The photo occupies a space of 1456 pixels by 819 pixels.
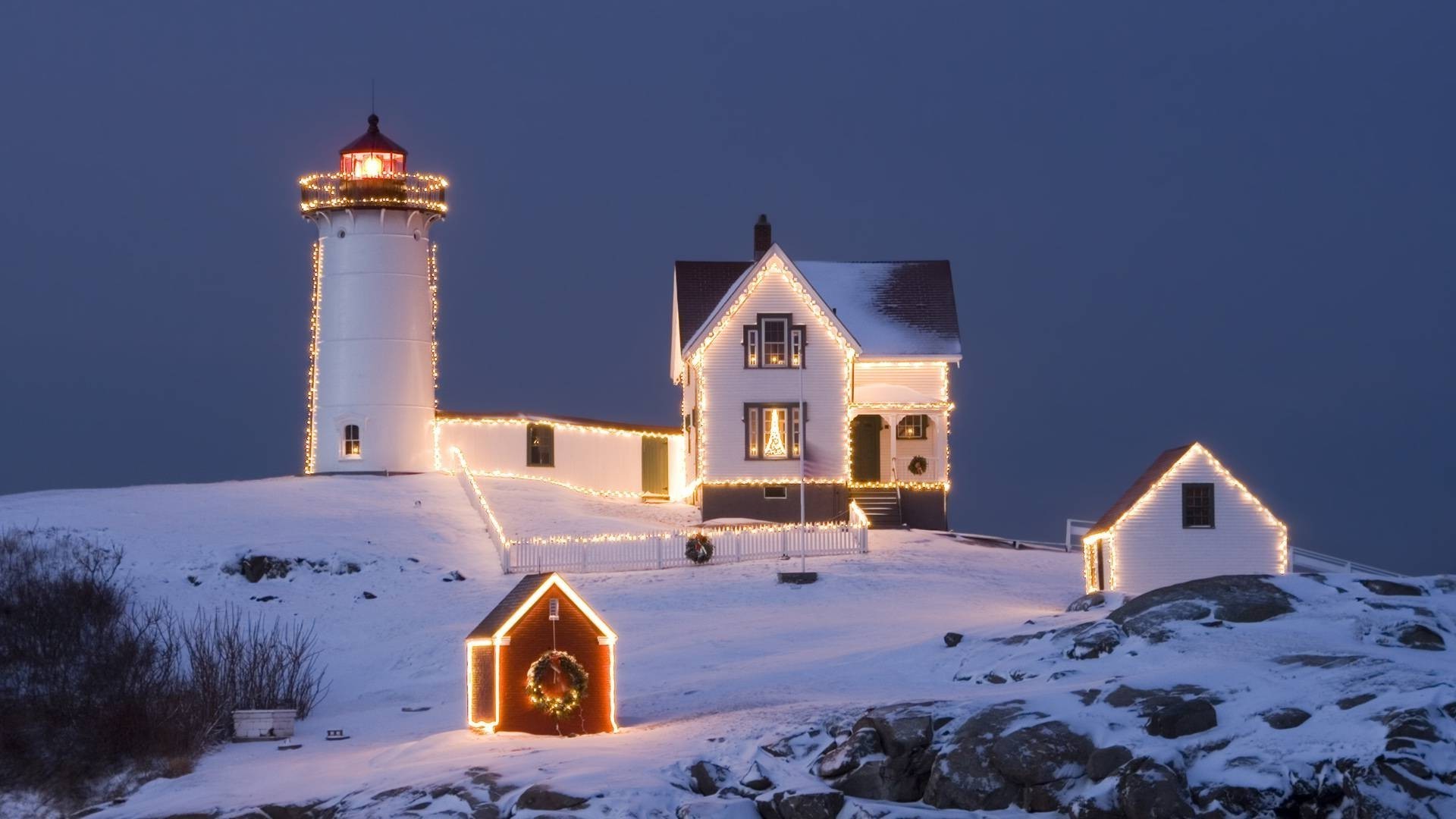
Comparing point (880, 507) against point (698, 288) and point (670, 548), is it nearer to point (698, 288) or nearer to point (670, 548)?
point (698, 288)

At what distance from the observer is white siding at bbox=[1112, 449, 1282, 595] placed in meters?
46.4

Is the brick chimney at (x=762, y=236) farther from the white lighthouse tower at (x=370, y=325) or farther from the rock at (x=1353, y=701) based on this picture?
the rock at (x=1353, y=701)

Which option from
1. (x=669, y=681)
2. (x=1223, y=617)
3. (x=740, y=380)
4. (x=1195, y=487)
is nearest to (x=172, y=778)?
(x=669, y=681)

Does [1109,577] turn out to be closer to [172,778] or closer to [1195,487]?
[1195,487]

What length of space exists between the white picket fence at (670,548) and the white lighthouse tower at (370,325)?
12.7 m

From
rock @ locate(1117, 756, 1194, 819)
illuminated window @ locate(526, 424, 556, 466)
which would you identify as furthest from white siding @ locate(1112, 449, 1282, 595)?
illuminated window @ locate(526, 424, 556, 466)

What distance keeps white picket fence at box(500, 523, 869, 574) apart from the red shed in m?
14.9

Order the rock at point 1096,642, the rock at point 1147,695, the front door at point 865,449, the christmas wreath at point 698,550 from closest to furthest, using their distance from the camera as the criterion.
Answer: the rock at point 1147,695, the rock at point 1096,642, the christmas wreath at point 698,550, the front door at point 865,449

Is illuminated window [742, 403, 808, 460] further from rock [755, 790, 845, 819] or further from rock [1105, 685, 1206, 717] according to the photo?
rock [755, 790, 845, 819]

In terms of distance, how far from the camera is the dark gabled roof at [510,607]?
35.5 metres

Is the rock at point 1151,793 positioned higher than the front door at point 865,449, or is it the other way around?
the front door at point 865,449

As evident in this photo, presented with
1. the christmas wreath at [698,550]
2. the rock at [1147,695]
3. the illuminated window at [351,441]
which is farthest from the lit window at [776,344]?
the rock at [1147,695]

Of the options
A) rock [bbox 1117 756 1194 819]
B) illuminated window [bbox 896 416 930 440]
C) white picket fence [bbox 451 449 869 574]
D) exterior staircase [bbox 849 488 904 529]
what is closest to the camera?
rock [bbox 1117 756 1194 819]

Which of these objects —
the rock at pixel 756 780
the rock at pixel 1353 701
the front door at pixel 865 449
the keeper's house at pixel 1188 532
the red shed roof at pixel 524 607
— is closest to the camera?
the rock at pixel 1353 701
